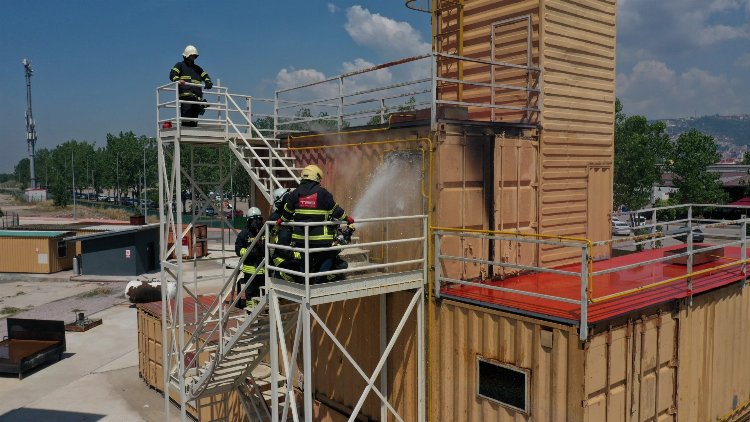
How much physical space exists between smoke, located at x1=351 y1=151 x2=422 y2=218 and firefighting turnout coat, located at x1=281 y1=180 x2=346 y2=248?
1.70 metres

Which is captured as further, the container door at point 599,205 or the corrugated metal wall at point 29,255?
the corrugated metal wall at point 29,255

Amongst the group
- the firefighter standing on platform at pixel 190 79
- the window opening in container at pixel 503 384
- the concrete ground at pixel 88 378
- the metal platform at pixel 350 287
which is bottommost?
the concrete ground at pixel 88 378

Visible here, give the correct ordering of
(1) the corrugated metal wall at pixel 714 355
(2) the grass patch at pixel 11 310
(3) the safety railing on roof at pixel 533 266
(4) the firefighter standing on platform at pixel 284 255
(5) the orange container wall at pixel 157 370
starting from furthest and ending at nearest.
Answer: (2) the grass patch at pixel 11 310 → (5) the orange container wall at pixel 157 370 → (1) the corrugated metal wall at pixel 714 355 → (3) the safety railing on roof at pixel 533 266 → (4) the firefighter standing on platform at pixel 284 255

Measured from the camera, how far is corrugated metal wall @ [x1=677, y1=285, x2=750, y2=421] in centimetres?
906

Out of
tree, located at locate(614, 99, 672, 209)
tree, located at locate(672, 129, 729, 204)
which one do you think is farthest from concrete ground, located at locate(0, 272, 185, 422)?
tree, located at locate(672, 129, 729, 204)

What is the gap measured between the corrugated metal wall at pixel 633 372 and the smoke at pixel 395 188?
3.67 m

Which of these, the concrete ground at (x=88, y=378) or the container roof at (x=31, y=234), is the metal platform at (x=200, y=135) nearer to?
the concrete ground at (x=88, y=378)

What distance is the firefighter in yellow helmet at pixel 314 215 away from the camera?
822cm

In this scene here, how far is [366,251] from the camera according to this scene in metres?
10.5

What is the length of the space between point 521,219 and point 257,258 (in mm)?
5057

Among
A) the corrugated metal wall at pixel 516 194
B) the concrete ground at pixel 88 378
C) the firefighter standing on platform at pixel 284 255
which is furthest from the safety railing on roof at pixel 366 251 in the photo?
the concrete ground at pixel 88 378

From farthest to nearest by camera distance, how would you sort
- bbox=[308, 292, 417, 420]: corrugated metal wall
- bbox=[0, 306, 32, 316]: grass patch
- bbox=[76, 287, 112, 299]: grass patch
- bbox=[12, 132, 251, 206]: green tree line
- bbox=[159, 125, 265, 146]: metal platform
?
bbox=[12, 132, 251, 206]: green tree line < bbox=[76, 287, 112, 299]: grass patch < bbox=[0, 306, 32, 316]: grass patch < bbox=[159, 125, 265, 146]: metal platform < bbox=[308, 292, 417, 420]: corrugated metal wall

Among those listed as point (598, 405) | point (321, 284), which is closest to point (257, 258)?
point (321, 284)

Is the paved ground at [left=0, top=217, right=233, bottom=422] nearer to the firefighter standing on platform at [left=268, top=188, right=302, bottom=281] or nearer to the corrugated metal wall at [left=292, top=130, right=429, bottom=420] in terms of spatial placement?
the corrugated metal wall at [left=292, top=130, right=429, bottom=420]
